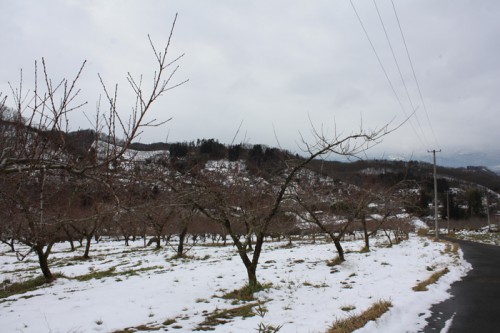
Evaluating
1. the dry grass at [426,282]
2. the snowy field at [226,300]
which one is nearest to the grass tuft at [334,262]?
the snowy field at [226,300]

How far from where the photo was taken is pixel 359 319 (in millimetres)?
6102

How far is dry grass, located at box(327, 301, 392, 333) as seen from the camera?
5.62m

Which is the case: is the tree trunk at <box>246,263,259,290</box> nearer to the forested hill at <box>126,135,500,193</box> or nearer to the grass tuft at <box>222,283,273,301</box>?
the grass tuft at <box>222,283,273,301</box>

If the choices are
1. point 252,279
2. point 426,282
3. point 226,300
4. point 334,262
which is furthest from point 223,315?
point 334,262

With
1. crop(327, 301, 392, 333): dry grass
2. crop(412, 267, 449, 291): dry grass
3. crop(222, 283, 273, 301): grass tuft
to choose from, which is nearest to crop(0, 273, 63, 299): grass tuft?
crop(222, 283, 273, 301): grass tuft

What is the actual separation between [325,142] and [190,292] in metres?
5.80

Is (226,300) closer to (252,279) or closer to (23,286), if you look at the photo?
(252,279)

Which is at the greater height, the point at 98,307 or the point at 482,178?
the point at 482,178

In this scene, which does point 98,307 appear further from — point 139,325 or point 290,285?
point 290,285

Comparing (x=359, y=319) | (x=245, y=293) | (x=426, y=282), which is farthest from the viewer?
(x=426, y=282)

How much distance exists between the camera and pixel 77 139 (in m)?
3.36

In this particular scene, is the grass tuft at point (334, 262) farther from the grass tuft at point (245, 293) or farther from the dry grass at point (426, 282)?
the grass tuft at point (245, 293)

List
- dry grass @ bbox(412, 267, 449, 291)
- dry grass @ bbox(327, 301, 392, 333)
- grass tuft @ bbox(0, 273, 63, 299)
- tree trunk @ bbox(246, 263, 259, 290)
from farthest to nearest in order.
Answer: grass tuft @ bbox(0, 273, 63, 299) < tree trunk @ bbox(246, 263, 259, 290) < dry grass @ bbox(412, 267, 449, 291) < dry grass @ bbox(327, 301, 392, 333)

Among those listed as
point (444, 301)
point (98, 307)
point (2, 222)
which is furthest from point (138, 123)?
point (444, 301)
